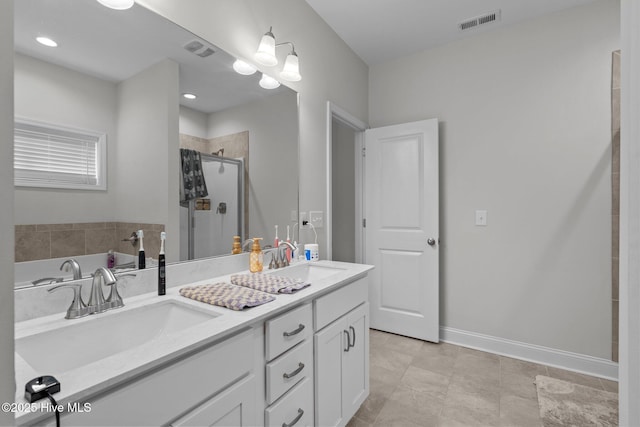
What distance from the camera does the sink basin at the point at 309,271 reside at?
1854 millimetres

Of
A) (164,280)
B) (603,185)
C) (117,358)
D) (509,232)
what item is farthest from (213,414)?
(603,185)

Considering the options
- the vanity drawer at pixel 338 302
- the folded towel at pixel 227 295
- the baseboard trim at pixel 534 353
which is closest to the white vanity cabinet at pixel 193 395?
the folded towel at pixel 227 295

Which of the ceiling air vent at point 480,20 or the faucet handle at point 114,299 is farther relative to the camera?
the ceiling air vent at point 480,20

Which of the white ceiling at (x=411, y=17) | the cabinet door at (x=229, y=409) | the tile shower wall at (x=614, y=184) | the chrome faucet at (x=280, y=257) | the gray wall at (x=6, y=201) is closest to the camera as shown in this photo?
the gray wall at (x=6, y=201)

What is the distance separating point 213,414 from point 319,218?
5.40 feet

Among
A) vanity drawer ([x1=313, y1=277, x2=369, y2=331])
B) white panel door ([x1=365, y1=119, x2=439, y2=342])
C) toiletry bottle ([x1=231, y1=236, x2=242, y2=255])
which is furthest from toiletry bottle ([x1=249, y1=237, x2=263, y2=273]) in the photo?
white panel door ([x1=365, y1=119, x2=439, y2=342])

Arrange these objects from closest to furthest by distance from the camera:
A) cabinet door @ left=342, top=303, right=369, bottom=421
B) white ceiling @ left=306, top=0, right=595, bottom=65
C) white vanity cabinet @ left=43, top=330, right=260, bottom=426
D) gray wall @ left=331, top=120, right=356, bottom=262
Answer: white vanity cabinet @ left=43, top=330, right=260, bottom=426, cabinet door @ left=342, top=303, right=369, bottom=421, white ceiling @ left=306, top=0, right=595, bottom=65, gray wall @ left=331, top=120, right=356, bottom=262

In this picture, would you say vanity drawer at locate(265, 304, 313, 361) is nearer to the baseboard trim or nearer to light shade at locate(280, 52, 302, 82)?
light shade at locate(280, 52, 302, 82)

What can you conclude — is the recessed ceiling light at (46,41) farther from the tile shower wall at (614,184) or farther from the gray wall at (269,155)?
the tile shower wall at (614,184)

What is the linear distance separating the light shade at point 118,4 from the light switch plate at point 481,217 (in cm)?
266

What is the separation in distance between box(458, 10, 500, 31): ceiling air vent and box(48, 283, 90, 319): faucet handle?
2.99 meters

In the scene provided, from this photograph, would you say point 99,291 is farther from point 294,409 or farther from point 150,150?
point 294,409

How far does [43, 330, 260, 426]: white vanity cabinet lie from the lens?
70 cm

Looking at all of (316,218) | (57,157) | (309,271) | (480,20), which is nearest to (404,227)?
(316,218)
